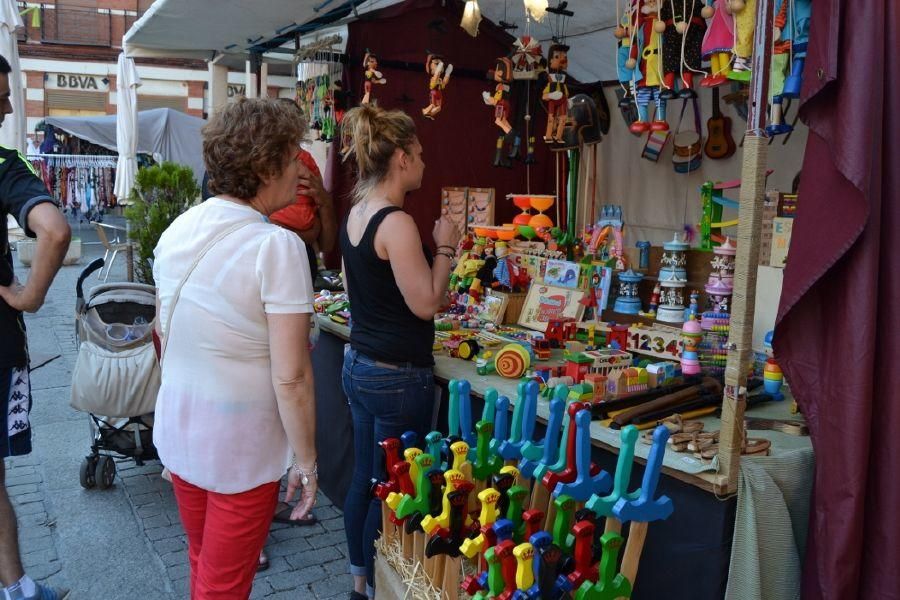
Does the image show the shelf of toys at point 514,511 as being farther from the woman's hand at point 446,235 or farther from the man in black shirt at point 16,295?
the man in black shirt at point 16,295

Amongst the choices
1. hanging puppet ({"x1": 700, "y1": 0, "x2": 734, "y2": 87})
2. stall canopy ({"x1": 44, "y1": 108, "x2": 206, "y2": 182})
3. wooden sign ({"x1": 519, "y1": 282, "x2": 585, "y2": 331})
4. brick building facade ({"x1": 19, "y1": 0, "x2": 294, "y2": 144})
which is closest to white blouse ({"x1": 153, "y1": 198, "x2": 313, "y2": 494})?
hanging puppet ({"x1": 700, "y1": 0, "x2": 734, "y2": 87})

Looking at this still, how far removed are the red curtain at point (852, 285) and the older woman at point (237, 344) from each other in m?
1.21

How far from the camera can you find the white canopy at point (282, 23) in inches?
174

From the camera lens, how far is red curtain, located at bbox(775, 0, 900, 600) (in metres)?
1.67

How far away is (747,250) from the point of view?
5.84 feet

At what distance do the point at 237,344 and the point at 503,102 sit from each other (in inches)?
113

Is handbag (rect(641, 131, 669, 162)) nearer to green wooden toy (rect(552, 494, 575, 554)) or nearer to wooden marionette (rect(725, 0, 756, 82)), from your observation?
wooden marionette (rect(725, 0, 756, 82))

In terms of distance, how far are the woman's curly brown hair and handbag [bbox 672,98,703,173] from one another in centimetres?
402

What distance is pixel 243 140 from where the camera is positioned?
159 cm

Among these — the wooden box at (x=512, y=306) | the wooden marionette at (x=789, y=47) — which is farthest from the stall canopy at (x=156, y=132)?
the wooden marionette at (x=789, y=47)

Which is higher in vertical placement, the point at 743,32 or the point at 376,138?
the point at 743,32

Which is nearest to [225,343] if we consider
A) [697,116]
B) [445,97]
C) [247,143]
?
[247,143]

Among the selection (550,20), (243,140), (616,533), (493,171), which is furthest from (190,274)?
(493,171)

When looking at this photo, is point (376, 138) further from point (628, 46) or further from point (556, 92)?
point (556, 92)
